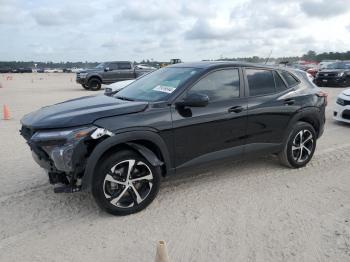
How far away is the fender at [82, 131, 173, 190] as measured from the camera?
3.70 metres

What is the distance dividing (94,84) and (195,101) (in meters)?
18.0

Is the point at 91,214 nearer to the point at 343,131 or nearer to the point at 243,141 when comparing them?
the point at 243,141

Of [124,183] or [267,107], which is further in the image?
[267,107]

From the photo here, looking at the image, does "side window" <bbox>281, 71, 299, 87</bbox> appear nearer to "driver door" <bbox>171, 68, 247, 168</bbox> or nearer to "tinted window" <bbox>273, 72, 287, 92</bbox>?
"tinted window" <bbox>273, 72, 287, 92</bbox>

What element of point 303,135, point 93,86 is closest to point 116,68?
point 93,86

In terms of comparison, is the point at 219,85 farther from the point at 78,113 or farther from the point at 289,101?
the point at 78,113

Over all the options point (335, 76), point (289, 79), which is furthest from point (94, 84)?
point (289, 79)

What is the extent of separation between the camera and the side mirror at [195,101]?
13.5 ft

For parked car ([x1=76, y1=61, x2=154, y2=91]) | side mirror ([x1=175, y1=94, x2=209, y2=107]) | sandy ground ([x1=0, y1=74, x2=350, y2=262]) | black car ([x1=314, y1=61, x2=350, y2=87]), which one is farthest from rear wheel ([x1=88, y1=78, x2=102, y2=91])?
side mirror ([x1=175, y1=94, x2=209, y2=107])

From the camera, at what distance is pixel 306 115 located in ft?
17.9

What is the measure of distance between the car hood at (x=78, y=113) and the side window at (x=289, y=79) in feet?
7.86

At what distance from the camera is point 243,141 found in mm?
4816

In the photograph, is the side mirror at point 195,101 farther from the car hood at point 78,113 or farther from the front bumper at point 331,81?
the front bumper at point 331,81

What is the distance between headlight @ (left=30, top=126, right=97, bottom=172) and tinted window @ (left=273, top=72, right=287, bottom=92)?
2.87 metres
